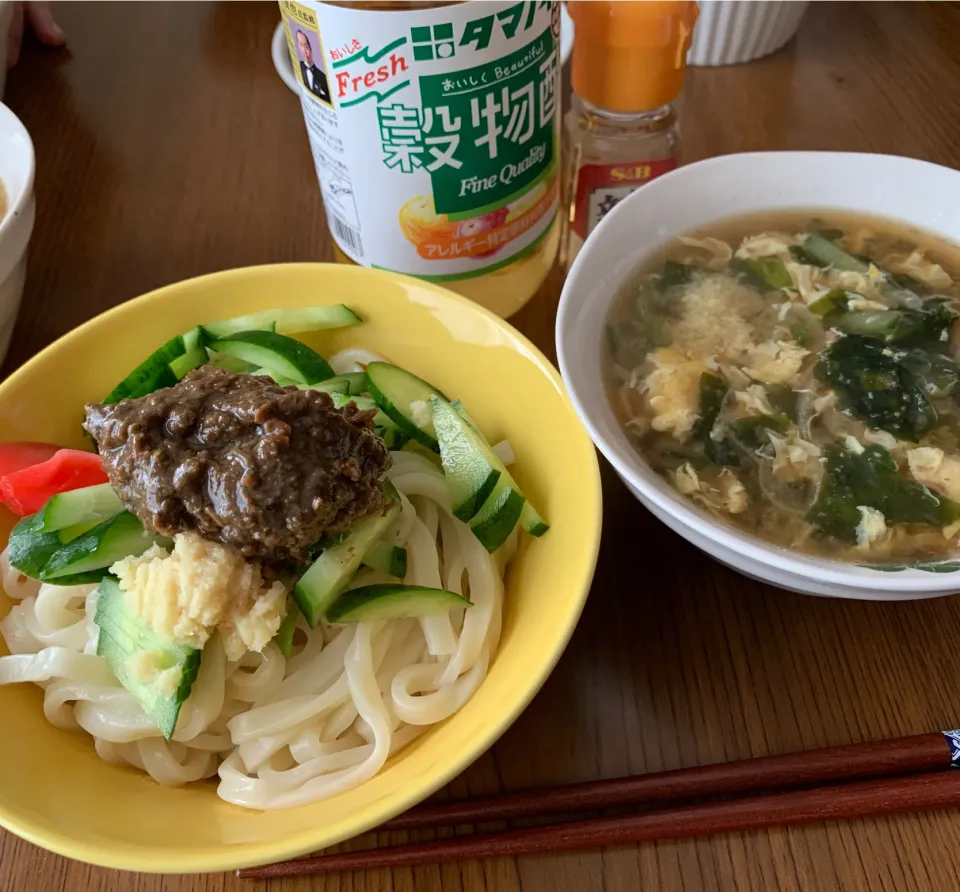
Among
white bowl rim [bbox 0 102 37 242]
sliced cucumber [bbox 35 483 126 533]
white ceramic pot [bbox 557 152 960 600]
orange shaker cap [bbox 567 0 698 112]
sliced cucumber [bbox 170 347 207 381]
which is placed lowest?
sliced cucumber [bbox 35 483 126 533]

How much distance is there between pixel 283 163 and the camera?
1.60m

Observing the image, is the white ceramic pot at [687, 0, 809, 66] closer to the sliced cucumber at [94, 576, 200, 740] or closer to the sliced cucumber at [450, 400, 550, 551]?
the sliced cucumber at [450, 400, 550, 551]

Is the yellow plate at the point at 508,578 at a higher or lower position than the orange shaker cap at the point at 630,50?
lower

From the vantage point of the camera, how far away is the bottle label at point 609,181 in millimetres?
1283

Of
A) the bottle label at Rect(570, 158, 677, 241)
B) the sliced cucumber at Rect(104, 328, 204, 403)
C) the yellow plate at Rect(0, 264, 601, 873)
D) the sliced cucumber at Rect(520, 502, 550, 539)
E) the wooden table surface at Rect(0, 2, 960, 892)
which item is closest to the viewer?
the yellow plate at Rect(0, 264, 601, 873)

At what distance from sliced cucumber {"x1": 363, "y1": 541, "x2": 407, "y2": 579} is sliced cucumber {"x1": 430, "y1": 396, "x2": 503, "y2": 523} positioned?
0.27 ft

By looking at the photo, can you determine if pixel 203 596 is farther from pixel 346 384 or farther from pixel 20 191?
pixel 20 191

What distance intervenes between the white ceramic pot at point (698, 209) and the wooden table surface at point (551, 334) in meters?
0.15

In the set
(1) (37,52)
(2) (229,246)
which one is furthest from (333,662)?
(1) (37,52)

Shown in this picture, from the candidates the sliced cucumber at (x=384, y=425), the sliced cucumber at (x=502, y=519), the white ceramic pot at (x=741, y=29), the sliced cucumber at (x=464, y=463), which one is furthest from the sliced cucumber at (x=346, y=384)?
the white ceramic pot at (x=741, y=29)

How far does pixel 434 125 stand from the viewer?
38.7 inches

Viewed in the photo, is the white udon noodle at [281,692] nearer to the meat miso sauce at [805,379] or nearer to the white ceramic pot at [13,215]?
the meat miso sauce at [805,379]

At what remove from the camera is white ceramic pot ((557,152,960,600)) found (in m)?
0.90

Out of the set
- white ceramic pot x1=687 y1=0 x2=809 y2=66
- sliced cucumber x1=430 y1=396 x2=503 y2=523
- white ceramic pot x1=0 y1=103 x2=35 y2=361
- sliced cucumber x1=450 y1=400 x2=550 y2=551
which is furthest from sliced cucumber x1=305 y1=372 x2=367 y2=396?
white ceramic pot x1=687 y1=0 x2=809 y2=66
